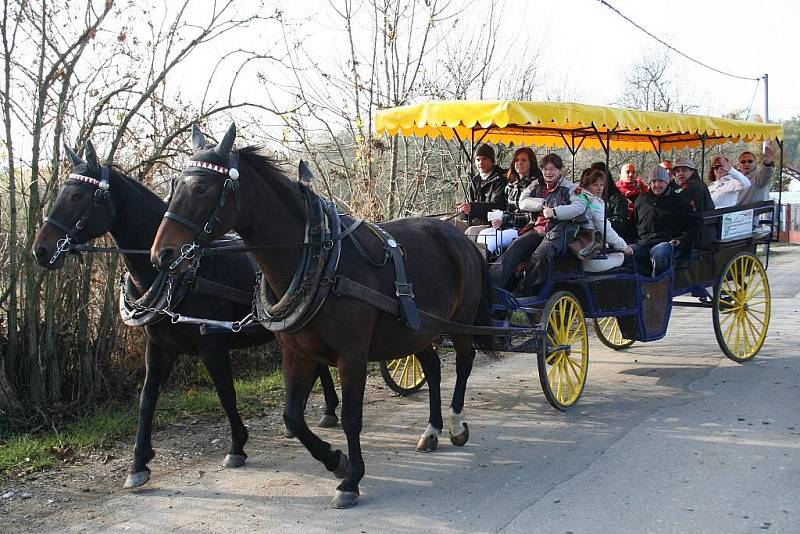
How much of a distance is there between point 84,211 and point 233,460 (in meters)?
1.90

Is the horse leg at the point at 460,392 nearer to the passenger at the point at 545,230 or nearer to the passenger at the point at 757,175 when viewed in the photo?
the passenger at the point at 545,230

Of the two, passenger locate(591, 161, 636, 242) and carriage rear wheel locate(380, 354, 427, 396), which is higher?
passenger locate(591, 161, 636, 242)

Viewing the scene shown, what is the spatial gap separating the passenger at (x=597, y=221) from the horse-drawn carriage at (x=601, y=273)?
110 mm

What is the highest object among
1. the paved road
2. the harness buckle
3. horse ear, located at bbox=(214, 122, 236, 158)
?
horse ear, located at bbox=(214, 122, 236, 158)

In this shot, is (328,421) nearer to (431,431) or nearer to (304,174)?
(431,431)

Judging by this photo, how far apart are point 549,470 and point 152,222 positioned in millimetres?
3071

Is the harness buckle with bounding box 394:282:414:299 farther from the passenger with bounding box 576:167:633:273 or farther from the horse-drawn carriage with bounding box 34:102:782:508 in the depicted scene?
the passenger with bounding box 576:167:633:273

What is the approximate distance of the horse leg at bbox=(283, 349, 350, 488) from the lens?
455 centimetres

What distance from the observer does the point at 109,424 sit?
5.87m

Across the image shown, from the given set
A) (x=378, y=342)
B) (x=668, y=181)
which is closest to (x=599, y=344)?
(x=668, y=181)

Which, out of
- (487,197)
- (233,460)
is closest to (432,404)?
(233,460)

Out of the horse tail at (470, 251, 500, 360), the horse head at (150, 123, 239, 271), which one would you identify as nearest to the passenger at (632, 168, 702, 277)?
the horse tail at (470, 251, 500, 360)

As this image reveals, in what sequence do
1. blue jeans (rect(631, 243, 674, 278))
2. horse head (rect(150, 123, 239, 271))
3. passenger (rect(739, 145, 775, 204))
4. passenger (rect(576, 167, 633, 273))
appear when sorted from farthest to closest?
passenger (rect(739, 145, 775, 204)) < blue jeans (rect(631, 243, 674, 278)) < passenger (rect(576, 167, 633, 273)) < horse head (rect(150, 123, 239, 271))

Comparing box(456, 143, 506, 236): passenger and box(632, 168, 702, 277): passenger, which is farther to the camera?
box(632, 168, 702, 277): passenger
